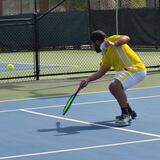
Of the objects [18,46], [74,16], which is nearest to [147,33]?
[74,16]

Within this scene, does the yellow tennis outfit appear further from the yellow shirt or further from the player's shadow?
the player's shadow

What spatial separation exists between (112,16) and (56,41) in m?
4.59

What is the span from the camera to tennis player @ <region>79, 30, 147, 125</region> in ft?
27.9

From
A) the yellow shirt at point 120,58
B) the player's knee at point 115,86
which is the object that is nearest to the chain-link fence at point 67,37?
the yellow shirt at point 120,58

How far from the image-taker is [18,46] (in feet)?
78.9

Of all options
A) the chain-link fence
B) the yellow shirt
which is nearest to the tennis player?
the yellow shirt

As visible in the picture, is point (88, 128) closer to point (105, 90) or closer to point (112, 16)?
point (105, 90)

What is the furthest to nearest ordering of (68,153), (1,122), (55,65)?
(55,65) < (1,122) < (68,153)

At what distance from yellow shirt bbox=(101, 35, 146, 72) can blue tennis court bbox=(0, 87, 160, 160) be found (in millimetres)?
815

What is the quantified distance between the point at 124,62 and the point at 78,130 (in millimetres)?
1248

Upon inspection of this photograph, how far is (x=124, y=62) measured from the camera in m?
8.62

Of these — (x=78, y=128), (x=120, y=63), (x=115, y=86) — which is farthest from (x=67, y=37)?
(x=78, y=128)

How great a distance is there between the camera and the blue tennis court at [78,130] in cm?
672

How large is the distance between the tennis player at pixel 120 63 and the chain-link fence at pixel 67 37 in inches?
239
